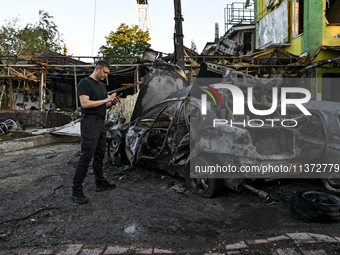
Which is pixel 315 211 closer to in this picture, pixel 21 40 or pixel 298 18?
pixel 298 18

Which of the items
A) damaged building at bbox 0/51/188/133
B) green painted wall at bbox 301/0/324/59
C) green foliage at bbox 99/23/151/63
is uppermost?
green foliage at bbox 99/23/151/63

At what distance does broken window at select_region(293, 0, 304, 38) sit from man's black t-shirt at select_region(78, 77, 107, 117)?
1233 centimetres

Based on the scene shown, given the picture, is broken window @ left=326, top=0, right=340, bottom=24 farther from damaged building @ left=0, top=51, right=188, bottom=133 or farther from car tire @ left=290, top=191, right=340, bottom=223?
car tire @ left=290, top=191, right=340, bottom=223

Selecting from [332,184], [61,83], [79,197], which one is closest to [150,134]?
[79,197]

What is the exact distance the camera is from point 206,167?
3.71 metres

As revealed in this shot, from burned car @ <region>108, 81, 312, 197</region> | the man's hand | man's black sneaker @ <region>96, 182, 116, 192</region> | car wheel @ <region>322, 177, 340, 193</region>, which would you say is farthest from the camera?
man's black sneaker @ <region>96, 182, 116, 192</region>

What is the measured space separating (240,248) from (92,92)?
277cm

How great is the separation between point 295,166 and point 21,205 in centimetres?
392

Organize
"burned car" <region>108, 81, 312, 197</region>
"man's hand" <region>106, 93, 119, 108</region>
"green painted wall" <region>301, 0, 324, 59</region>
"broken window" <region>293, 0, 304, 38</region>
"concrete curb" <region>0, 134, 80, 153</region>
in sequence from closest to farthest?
"burned car" <region>108, 81, 312, 197</region> < "man's hand" <region>106, 93, 119, 108</region> < "concrete curb" <region>0, 134, 80, 153</region> < "green painted wall" <region>301, 0, 324, 59</region> < "broken window" <region>293, 0, 304, 38</region>

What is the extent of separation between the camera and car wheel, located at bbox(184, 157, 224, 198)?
3682mm

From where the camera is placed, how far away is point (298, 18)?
12.7 m

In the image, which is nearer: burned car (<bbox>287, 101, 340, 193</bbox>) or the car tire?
the car tire

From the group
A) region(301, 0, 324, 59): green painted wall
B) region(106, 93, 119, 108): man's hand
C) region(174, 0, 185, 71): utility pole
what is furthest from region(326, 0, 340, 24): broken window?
region(106, 93, 119, 108): man's hand

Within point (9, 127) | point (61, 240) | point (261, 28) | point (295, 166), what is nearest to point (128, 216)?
point (61, 240)
